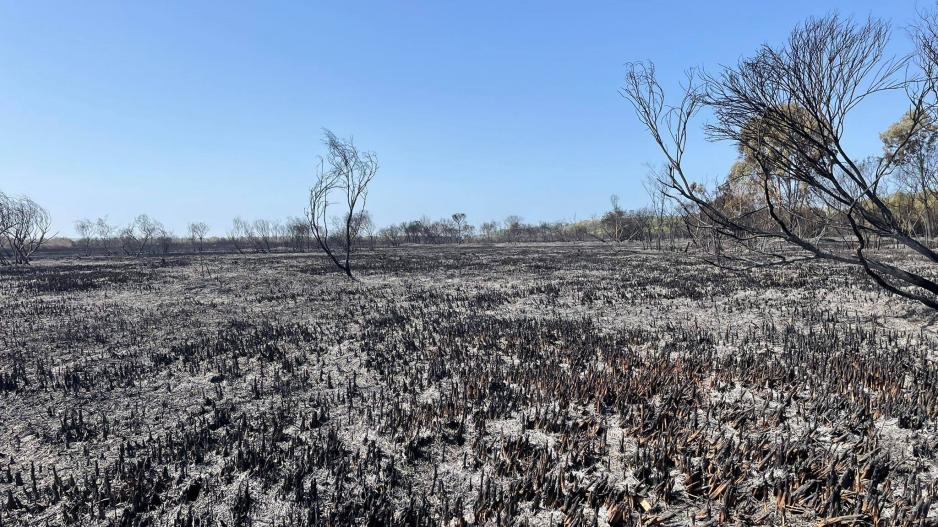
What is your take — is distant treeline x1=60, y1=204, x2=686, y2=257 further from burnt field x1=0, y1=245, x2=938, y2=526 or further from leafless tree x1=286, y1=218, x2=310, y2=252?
burnt field x1=0, y1=245, x2=938, y2=526

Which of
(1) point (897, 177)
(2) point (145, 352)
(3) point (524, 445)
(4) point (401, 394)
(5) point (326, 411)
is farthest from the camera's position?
(1) point (897, 177)

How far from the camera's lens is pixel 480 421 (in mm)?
4840

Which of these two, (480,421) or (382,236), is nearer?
(480,421)

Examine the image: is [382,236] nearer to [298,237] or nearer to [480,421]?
[298,237]

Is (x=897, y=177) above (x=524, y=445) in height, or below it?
above

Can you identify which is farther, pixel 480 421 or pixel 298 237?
pixel 298 237

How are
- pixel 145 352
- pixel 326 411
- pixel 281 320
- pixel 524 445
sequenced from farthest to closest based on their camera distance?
pixel 281 320 → pixel 145 352 → pixel 326 411 → pixel 524 445

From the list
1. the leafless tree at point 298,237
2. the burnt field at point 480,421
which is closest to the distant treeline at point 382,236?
the leafless tree at point 298,237

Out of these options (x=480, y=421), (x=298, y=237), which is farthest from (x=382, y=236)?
(x=480, y=421)

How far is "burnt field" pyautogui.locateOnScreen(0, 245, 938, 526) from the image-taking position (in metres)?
3.39

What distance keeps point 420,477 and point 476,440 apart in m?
0.74

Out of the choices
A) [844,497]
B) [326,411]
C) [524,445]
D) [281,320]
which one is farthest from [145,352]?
[844,497]

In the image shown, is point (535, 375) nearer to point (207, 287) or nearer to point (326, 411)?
point (326, 411)

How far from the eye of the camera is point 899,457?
3844mm
